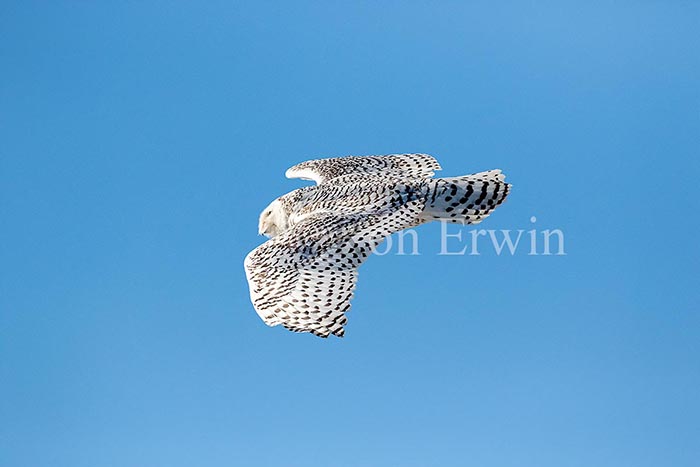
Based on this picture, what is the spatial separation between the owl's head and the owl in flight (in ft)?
0.03

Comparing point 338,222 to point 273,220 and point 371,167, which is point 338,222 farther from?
point 371,167

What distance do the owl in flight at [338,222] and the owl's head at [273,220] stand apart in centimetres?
1

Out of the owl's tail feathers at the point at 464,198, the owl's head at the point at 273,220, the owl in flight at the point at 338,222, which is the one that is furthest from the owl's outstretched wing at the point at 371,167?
the owl's tail feathers at the point at 464,198

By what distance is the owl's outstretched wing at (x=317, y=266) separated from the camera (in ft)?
22.6

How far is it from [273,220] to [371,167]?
1348 mm

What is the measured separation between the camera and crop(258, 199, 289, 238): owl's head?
372 inches

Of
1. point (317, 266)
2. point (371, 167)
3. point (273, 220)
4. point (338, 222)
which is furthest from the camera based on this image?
point (371, 167)

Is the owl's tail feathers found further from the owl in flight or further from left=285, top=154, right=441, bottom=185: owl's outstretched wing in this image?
left=285, top=154, right=441, bottom=185: owl's outstretched wing

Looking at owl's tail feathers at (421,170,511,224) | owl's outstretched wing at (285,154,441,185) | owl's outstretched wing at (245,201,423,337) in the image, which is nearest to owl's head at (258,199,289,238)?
owl's outstretched wing at (285,154,441,185)

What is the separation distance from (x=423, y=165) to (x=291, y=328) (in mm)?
3863

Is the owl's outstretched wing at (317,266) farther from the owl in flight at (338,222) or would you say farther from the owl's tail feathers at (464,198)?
the owl's tail feathers at (464,198)

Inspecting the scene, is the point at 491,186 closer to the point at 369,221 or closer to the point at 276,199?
the point at 369,221

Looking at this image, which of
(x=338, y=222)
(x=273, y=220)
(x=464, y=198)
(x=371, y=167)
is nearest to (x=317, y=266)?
(x=338, y=222)

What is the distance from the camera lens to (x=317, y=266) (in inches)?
294
